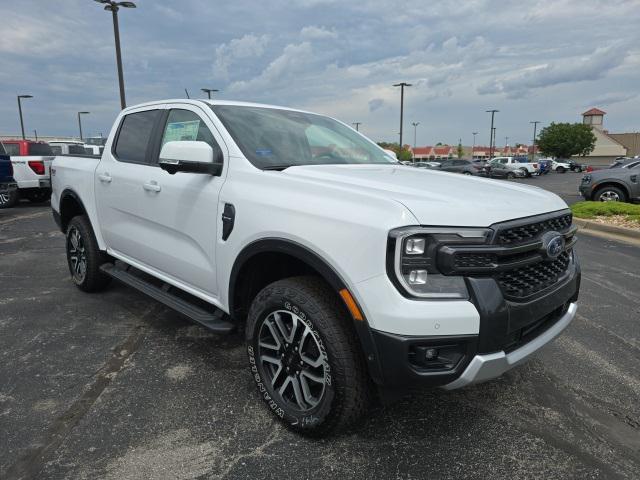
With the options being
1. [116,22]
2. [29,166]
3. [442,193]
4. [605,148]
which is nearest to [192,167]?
[442,193]

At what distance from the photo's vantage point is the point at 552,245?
234 cm

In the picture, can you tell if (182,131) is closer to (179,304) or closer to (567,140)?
(179,304)

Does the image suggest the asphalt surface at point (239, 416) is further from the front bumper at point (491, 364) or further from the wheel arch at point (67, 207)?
the wheel arch at point (67, 207)

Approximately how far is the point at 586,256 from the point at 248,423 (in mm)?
6023

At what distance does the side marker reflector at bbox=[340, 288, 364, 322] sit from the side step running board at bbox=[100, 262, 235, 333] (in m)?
1.04

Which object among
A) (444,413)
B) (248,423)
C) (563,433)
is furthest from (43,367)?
(563,433)

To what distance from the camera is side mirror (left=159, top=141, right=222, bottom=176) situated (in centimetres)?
276

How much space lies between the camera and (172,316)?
4.34 metres

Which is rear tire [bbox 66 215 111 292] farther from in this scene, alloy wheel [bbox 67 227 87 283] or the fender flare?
the fender flare

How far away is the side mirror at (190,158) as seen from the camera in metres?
2.76

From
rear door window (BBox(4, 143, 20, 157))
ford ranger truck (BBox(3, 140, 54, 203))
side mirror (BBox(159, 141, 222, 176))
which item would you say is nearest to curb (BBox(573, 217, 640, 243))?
side mirror (BBox(159, 141, 222, 176))

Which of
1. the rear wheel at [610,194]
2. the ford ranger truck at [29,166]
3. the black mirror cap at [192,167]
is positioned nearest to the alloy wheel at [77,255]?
the black mirror cap at [192,167]

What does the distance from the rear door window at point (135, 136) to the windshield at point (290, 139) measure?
863mm

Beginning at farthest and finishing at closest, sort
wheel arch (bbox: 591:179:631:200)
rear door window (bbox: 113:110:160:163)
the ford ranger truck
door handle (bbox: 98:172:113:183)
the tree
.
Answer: the tree
wheel arch (bbox: 591:179:631:200)
the ford ranger truck
door handle (bbox: 98:172:113:183)
rear door window (bbox: 113:110:160:163)
